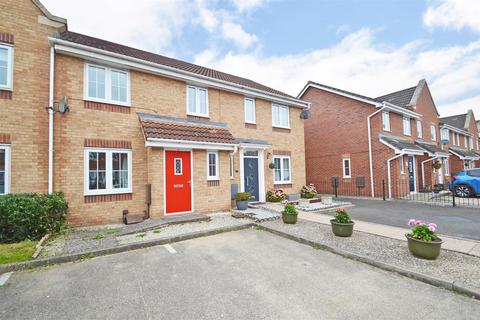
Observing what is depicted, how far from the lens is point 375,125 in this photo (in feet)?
50.2

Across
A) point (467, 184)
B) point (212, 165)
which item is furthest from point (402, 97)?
point (212, 165)

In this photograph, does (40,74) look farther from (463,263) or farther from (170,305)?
(463,263)

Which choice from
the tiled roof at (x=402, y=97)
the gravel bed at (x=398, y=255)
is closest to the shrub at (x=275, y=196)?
the gravel bed at (x=398, y=255)

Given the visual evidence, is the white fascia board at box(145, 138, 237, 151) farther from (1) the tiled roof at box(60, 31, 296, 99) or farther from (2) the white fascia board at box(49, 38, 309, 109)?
(1) the tiled roof at box(60, 31, 296, 99)

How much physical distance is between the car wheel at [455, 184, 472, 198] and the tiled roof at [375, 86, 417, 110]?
6951 mm

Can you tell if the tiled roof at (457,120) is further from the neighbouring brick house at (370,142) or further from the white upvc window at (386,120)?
the white upvc window at (386,120)

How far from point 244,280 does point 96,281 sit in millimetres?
2664

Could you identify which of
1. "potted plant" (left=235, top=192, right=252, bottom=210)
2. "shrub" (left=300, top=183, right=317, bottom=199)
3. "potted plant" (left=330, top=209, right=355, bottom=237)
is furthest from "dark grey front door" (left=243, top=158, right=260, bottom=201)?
"potted plant" (left=330, top=209, right=355, bottom=237)

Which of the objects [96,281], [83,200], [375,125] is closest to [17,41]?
[83,200]

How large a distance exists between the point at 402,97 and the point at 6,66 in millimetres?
24584

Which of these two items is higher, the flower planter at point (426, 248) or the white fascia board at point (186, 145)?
the white fascia board at point (186, 145)

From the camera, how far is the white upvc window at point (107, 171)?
7.71 meters

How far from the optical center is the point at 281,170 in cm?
1291

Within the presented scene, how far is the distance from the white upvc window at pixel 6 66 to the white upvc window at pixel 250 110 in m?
8.85
